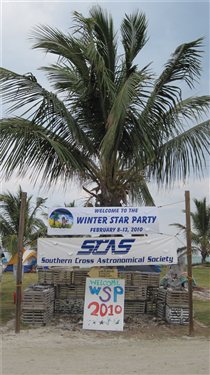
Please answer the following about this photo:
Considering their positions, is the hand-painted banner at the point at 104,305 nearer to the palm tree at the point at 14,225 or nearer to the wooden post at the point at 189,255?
the wooden post at the point at 189,255

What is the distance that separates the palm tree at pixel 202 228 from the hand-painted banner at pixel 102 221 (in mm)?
29182

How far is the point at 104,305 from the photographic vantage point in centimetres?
1027

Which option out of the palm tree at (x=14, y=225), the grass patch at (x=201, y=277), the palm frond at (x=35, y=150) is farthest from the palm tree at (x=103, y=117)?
the palm tree at (x=14, y=225)

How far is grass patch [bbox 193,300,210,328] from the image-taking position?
38.0 feet

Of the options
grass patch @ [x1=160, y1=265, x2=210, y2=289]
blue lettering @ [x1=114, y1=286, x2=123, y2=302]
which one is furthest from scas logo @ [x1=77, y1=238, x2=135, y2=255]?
grass patch @ [x1=160, y1=265, x2=210, y2=289]

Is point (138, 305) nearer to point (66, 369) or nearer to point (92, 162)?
point (92, 162)

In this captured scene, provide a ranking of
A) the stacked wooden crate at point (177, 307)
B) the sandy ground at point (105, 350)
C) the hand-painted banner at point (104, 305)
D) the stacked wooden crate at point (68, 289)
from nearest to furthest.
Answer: the sandy ground at point (105, 350) < the hand-painted banner at point (104, 305) < the stacked wooden crate at point (177, 307) < the stacked wooden crate at point (68, 289)

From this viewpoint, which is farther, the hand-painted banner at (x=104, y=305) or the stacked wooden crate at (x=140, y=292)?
the stacked wooden crate at (x=140, y=292)

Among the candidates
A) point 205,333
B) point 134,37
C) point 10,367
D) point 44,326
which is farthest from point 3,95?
point 205,333

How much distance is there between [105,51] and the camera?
37.9 feet

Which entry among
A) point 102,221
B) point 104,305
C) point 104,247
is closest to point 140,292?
point 104,305

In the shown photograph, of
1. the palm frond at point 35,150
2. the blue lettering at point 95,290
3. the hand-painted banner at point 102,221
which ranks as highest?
the palm frond at point 35,150

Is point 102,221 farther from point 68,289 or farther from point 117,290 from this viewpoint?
point 68,289

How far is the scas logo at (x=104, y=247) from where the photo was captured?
10.3m
